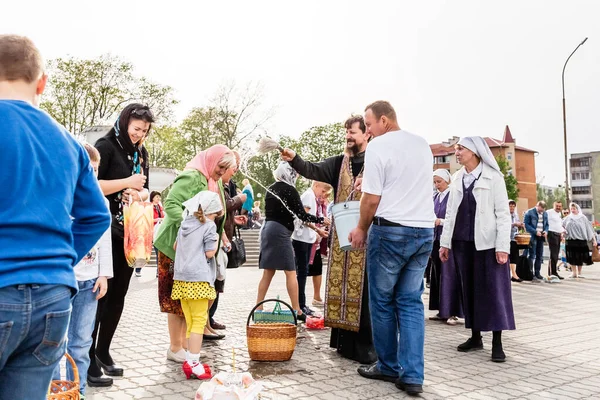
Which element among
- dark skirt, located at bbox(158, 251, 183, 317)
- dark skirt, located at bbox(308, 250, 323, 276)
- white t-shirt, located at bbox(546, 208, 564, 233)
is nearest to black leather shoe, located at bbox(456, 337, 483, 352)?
dark skirt, located at bbox(158, 251, 183, 317)

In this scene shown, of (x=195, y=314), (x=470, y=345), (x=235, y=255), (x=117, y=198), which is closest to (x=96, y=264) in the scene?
(x=117, y=198)

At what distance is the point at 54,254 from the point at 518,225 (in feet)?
48.3

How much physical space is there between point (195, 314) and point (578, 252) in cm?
1497

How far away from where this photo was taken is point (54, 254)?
196 cm

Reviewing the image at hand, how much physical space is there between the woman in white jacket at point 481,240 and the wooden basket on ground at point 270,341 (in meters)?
2.03

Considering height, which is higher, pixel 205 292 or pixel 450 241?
pixel 450 241

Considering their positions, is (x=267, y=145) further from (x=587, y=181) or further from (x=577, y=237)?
(x=587, y=181)

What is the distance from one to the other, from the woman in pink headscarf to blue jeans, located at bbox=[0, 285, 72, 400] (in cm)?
331

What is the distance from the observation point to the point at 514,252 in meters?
13.9

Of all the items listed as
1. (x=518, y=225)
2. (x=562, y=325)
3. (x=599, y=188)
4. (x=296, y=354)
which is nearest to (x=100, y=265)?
(x=296, y=354)

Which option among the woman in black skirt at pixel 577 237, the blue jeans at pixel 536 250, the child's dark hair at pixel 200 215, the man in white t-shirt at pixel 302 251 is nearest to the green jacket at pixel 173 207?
the child's dark hair at pixel 200 215

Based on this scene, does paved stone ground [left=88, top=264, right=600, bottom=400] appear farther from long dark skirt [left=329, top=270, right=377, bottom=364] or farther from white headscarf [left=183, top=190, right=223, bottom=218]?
white headscarf [left=183, top=190, right=223, bottom=218]

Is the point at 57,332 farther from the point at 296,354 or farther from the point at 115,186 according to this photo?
the point at 296,354

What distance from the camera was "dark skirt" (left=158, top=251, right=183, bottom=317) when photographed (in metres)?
5.36
